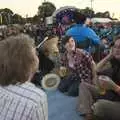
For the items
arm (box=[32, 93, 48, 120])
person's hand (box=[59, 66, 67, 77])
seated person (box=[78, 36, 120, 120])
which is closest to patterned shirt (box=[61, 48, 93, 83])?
seated person (box=[78, 36, 120, 120])

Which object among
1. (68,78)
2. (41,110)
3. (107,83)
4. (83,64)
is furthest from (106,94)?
(68,78)

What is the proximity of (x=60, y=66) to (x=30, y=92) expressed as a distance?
563cm

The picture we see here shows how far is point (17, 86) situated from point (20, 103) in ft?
0.36

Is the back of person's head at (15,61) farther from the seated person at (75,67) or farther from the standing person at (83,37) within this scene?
the standing person at (83,37)

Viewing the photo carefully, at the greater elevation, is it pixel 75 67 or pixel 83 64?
pixel 83 64

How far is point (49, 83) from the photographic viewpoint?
24.5 feet

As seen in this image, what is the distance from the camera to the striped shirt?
2.34 m

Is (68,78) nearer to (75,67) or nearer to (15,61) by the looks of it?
A: (75,67)

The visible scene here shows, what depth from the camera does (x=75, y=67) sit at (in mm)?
6391

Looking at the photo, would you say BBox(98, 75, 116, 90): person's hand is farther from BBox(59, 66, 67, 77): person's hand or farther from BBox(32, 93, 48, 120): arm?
BBox(59, 66, 67, 77): person's hand

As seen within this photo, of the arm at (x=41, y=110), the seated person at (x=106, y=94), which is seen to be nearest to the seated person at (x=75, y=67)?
the seated person at (x=106, y=94)

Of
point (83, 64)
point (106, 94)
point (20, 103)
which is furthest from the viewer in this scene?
point (83, 64)

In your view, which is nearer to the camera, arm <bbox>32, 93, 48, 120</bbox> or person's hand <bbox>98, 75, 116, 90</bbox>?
arm <bbox>32, 93, 48, 120</bbox>

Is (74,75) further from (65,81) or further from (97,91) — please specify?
(97,91)
